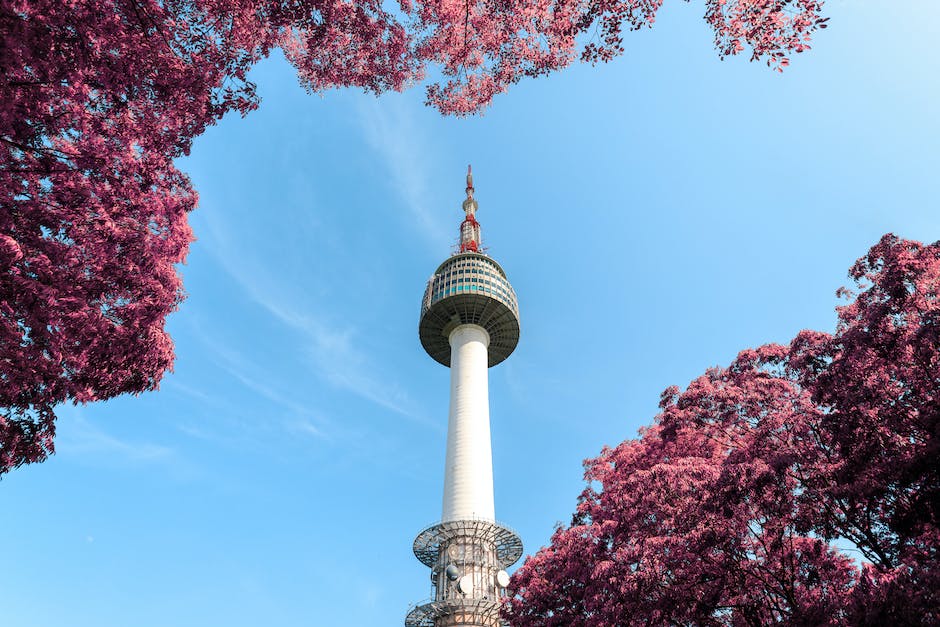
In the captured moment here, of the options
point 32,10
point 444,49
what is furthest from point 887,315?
point 32,10

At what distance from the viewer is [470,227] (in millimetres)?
80812

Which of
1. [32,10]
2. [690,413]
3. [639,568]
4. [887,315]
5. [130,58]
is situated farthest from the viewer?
[690,413]

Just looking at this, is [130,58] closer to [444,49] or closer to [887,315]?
[444,49]

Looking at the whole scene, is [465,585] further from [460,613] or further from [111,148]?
[111,148]

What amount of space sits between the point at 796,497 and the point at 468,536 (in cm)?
3895

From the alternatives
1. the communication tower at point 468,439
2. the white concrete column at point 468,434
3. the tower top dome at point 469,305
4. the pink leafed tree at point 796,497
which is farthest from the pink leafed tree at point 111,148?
the tower top dome at point 469,305

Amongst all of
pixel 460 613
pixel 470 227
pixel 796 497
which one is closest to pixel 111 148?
pixel 796 497

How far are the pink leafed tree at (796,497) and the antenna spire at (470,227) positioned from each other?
57931 mm

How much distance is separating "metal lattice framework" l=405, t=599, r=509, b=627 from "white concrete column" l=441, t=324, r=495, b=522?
7.24 metres

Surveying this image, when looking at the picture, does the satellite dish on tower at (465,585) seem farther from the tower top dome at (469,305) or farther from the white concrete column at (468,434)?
the tower top dome at (469,305)

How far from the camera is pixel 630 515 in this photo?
18234mm

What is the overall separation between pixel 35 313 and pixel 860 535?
20119 millimetres

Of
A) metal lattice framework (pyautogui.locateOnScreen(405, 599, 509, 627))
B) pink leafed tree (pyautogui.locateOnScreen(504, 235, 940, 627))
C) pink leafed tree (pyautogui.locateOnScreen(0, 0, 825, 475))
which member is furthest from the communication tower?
pink leafed tree (pyautogui.locateOnScreen(0, 0, 825, 475))

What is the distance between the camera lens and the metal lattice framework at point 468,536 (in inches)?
1988
